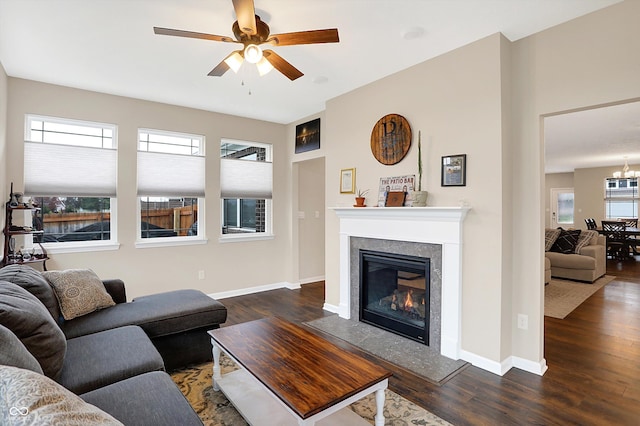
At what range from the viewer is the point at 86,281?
8.73ft

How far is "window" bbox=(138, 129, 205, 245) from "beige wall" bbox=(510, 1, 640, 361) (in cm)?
389

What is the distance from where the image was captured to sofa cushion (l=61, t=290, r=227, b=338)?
2.41 m

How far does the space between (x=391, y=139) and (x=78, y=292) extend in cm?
312

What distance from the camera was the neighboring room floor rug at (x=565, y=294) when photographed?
4.24m

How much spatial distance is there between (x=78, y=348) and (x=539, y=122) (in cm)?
367

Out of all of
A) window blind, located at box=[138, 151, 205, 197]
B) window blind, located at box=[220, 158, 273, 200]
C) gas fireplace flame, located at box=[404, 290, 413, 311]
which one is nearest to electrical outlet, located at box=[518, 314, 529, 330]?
gas fireplace flame, located at box=[404, 290, 413, 311]

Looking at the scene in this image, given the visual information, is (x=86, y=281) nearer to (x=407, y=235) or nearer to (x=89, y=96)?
(x=89, y=96)

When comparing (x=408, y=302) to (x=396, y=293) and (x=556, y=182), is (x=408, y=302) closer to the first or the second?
(x=396, y=293)

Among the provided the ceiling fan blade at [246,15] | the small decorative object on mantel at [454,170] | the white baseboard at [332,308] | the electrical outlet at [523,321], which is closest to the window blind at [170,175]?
the white baseboard at [332,308]

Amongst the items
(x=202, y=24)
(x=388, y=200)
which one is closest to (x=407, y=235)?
(x=388, y=200)

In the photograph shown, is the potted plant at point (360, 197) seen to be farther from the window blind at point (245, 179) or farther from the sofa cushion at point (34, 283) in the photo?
the sofa cushion at point (34, 283)

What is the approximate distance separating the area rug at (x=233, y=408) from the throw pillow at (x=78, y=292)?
2.85ft

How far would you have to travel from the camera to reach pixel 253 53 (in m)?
2.24

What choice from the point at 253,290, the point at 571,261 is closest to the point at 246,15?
the point at 253,290
